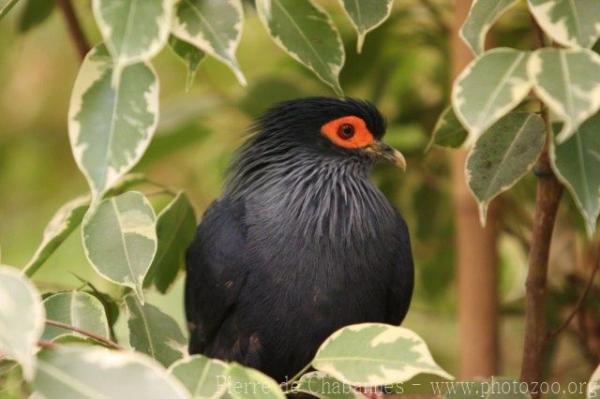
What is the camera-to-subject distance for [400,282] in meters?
2.52

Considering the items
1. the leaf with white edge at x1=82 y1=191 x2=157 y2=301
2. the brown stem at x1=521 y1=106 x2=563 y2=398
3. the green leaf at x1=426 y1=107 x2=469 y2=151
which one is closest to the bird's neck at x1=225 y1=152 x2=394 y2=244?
the green leaf at x1=426 y1=107 x2=469 y2=151

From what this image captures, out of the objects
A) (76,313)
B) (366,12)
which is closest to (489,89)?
(366,12)

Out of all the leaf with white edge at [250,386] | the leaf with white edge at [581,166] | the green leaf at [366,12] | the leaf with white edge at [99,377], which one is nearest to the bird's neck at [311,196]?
the green leaf at [366,12]

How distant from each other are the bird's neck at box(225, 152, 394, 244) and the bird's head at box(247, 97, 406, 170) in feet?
0.09

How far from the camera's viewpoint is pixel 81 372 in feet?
4.44

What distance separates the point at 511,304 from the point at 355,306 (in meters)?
1.03

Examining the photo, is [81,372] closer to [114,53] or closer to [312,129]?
[114,53]

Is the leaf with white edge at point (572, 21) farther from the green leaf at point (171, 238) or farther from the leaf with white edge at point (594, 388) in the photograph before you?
the green leaf at point (171, 238)

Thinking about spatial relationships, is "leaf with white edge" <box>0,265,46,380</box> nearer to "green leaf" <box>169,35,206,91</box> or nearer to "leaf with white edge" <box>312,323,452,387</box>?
"leaf with white edge" <box>312,323,452,387</box>

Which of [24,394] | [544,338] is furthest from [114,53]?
[544,338]

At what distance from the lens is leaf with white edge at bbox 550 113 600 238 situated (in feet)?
5.44

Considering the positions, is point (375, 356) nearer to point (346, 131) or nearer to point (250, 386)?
point (250, 386)

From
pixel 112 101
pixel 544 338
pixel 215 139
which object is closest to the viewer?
pixel 112 101

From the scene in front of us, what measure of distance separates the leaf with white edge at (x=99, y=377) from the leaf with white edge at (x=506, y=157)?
74 cm
